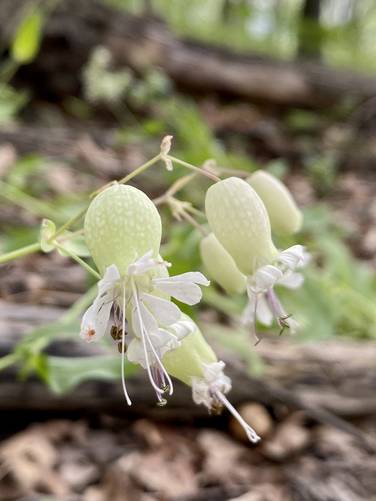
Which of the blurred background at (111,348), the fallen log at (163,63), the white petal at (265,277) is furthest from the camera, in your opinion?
the fallen log at (163,63)

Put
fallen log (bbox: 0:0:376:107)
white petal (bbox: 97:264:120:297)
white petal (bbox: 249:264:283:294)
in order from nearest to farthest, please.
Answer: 1. white petal (bbox: 97:264:120:297)
2. white petal (bbox: 249:264:283:294)
3. fallen log (bbox: 0:0:376:107)

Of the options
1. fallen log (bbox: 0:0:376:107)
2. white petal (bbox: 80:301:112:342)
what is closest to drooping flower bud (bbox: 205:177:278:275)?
white petal (bbox: 80:301:112:342)

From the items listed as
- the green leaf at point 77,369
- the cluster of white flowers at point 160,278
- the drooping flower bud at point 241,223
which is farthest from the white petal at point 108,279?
the green leaf at point 77,369

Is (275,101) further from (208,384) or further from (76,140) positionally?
(208,384)

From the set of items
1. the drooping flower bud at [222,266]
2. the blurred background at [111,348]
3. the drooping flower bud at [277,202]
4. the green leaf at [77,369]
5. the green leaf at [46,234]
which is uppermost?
the drooping flower bud at [277,202]

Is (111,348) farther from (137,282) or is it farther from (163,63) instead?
(163,63)

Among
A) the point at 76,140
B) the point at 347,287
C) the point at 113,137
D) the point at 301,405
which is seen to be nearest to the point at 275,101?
the point at 113,137

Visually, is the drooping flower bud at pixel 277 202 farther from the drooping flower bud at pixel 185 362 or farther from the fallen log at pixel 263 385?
the fallen log at pixel 263 385

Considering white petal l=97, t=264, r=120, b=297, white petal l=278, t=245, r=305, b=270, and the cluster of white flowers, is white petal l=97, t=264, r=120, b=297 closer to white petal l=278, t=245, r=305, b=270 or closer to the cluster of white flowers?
the cluster of white flowers
